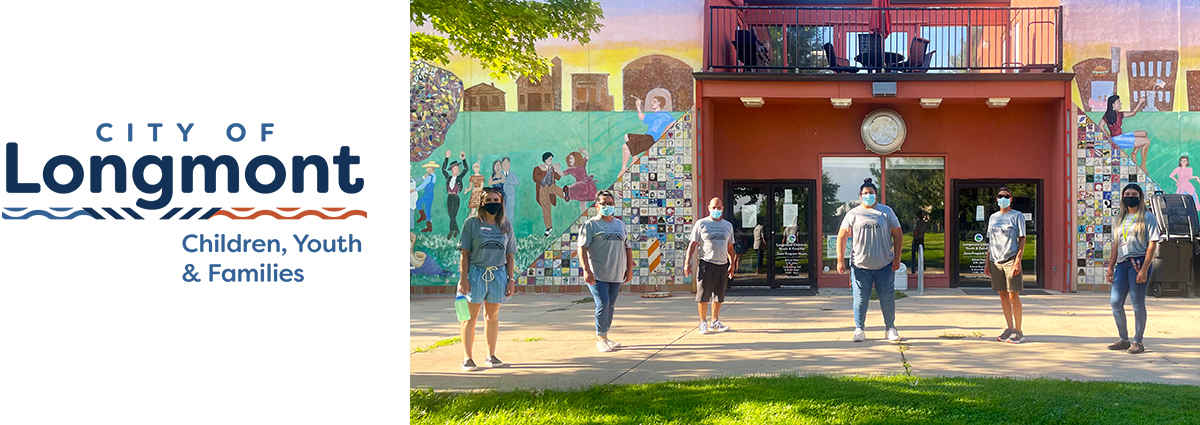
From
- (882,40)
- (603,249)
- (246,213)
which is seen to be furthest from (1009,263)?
(246,213)

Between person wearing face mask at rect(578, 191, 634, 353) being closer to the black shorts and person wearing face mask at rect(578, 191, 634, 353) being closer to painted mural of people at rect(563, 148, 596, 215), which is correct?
the black shorts

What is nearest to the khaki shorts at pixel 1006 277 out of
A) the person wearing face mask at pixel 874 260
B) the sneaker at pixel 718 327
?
the person wearing face mask at pixel 874 260

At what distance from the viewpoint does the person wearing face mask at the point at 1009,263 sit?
348 inches

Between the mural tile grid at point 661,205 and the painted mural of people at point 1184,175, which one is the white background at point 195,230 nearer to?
the mural tile grid at point 661,205

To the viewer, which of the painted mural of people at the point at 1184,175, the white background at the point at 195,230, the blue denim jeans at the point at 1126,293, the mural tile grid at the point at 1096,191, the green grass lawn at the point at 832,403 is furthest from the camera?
the mural tile grid at the point at 1096,191

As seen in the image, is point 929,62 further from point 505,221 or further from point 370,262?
point 370,262

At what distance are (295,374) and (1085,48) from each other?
47.7 ft

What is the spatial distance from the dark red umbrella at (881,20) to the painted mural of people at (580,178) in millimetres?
5680

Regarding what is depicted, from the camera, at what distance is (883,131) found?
15.4 metres

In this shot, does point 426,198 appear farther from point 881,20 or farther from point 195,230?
point 195,230

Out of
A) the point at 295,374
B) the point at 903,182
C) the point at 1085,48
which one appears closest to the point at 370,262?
the point at 295,374

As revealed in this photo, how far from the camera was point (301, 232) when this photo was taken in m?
4.30

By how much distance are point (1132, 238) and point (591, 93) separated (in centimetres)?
878

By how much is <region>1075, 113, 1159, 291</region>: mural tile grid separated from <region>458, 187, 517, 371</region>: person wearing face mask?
37.2 ft
